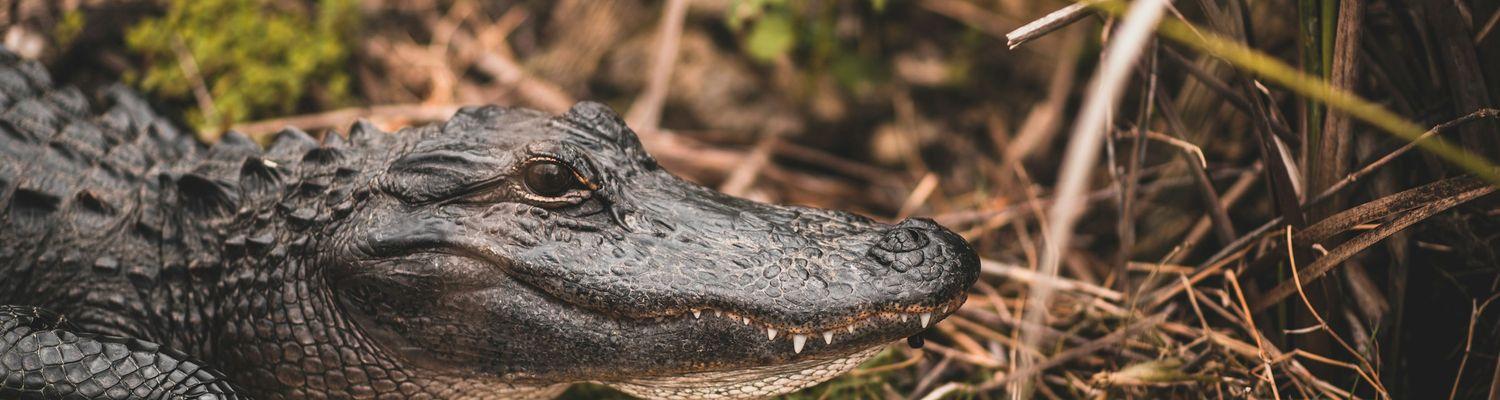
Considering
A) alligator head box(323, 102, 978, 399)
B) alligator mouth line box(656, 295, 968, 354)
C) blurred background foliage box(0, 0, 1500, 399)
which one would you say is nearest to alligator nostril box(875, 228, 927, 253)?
alligator head box(323, 102, 978, 399)

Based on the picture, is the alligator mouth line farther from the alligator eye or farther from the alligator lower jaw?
the alligator eye

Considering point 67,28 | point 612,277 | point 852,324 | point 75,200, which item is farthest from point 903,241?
point 67,28

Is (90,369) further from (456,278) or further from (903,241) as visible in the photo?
(903,241)

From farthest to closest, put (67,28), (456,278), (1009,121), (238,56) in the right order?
(1009,121) → (238,56) → (67,28) → (456,278)

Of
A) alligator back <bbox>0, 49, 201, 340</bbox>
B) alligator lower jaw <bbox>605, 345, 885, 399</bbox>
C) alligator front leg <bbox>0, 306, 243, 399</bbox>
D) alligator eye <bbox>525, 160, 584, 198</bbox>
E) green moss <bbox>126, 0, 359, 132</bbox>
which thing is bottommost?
alligator lower jaw <bbox>605, 345, 885, 399</bbox>

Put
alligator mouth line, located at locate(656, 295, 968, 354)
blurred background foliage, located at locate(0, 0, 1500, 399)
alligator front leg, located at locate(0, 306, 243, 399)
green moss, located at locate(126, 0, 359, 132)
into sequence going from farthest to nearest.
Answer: green moss, located at locate(126, 0, 359, 132), blurred background foliage, located at locate(0, 0, 1500, 399), alligator front leg, located at locate(0, 306, 243, 399), alligator mouth line, located at locate(656, 295, 968, 354)

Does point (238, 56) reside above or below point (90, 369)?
above

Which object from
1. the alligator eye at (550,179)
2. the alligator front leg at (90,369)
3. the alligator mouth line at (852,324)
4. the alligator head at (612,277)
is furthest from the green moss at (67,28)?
the alligator mouth line at (852,324)

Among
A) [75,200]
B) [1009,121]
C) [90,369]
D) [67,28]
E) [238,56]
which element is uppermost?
[67,28]
